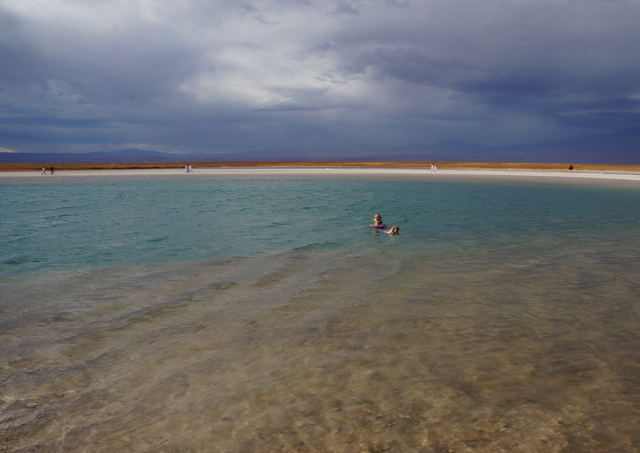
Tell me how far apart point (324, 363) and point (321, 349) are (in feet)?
1.53

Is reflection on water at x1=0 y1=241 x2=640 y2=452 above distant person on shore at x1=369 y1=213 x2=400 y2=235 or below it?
below

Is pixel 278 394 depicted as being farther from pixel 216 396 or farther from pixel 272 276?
pixel 272 276

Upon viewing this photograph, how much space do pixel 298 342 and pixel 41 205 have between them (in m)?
32.3

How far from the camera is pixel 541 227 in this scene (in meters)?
19.2

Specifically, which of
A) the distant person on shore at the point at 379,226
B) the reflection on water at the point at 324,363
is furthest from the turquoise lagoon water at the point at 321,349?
the distant person on shore at the point at 379,226

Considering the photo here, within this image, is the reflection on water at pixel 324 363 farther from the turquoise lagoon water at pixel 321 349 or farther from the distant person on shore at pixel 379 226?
the distant person on shore at pixel 379 226

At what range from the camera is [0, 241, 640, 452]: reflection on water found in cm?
414

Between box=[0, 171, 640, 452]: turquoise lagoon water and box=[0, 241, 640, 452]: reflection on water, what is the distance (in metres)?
0.03

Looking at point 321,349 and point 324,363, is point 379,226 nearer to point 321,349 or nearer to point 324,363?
point 321,349

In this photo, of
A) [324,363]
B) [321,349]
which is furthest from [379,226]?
[324,363]

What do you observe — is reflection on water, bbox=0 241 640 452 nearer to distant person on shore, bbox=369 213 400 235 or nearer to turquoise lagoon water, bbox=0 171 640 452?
turquoise lagoon water, bbox=0 171 640 452

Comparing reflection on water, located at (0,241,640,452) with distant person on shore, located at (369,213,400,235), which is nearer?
reflection on water, located at (0,241,640,452)

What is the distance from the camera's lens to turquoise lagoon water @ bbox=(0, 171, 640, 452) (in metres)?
4.20

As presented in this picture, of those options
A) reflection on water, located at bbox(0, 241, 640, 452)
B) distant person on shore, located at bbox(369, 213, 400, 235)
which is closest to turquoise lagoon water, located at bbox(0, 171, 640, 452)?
reflection on water, located at bbox(0, 241, 640, 452)
